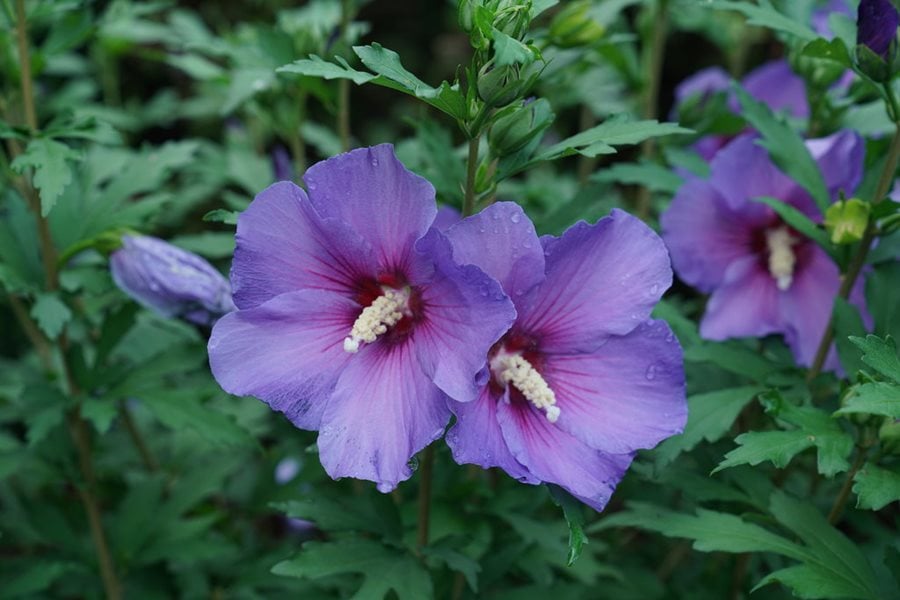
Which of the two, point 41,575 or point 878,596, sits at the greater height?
point 878,596

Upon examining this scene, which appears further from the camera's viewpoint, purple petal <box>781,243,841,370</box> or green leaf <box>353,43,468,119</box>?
purple petal <box>781,243,841,370</box>

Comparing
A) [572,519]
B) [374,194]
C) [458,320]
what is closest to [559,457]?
[572,519]

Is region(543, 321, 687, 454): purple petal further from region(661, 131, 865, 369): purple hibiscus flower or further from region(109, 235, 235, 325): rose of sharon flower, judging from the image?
region(109, 235, 235, 325): rose of sharon flower

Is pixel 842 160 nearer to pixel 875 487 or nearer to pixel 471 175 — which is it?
pixel 875 487

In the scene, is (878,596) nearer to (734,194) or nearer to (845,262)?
(845,262)

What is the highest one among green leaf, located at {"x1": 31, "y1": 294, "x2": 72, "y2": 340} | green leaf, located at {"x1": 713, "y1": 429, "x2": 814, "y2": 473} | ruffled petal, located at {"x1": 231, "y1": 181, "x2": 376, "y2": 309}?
ruffled petal, located at {"x1": 231, "y1": 181, "x2": 376, "y2": 309}

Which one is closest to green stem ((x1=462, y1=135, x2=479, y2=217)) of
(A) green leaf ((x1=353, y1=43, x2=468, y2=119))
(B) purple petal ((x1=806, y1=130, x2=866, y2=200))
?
(A) green leaf ((x1=353, y1=43, x2=468, y2=119))

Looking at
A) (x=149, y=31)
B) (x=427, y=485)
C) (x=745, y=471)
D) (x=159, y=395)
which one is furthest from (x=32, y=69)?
(x=745, y=471)

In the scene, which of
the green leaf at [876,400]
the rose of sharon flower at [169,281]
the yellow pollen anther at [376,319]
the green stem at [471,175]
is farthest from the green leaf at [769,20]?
the rose of sharon flower at [169,281]
